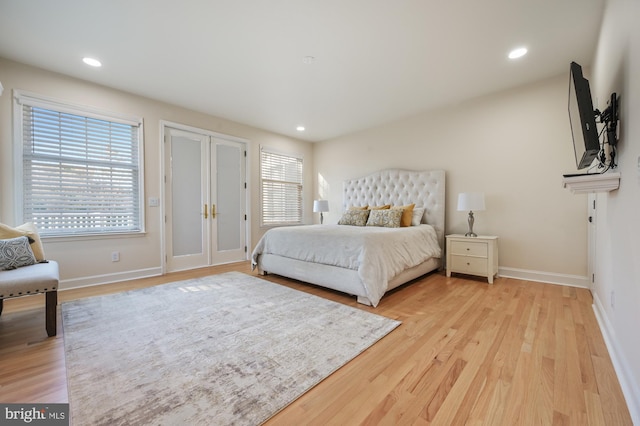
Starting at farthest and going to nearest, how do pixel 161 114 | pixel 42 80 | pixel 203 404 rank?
1. pixel 161 114
2. pixel 42 80
3. pixel 203 404

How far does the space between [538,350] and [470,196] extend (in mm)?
2174

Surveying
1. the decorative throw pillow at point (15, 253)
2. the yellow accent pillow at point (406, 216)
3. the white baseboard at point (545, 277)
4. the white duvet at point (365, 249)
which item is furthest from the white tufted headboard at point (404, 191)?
the decorative throw pillow at point (15, 253)

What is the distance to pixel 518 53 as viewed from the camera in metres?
2.77

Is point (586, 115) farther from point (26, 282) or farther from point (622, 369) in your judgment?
point (26, 282)

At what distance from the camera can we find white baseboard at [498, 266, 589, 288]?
10.2 ft

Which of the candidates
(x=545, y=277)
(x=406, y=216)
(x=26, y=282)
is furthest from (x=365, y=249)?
(x=26, y=282)

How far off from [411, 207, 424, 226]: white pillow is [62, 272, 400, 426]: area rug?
2068 mm

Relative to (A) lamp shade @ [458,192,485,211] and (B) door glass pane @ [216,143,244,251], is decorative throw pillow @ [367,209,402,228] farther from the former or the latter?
(B) door glass pane @ [216,143,244,251]

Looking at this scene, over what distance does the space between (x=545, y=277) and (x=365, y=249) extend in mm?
2578

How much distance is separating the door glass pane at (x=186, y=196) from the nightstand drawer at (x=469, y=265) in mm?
4032

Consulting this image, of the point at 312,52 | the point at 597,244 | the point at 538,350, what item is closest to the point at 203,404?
the point at 538,350

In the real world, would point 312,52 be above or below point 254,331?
above

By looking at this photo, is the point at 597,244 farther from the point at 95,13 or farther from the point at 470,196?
the point at 95,13

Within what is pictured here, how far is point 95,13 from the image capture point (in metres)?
2.20
